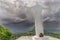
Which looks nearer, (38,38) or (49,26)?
(38,38)

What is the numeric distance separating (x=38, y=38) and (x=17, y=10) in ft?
2.43

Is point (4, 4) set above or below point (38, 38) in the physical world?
above

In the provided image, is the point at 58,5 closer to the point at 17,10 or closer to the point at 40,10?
the point at 40,10

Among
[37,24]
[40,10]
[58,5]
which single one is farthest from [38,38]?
[58,5]

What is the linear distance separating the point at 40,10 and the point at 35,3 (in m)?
0.17

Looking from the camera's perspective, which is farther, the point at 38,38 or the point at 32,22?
the point at 32,22

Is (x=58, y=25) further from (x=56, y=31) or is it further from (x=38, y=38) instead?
(x=38, y=38)

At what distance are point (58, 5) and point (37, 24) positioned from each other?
586 mm

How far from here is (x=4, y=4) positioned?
3.44 m

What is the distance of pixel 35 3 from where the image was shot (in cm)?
330

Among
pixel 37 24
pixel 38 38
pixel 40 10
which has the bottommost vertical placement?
pixel 38 38

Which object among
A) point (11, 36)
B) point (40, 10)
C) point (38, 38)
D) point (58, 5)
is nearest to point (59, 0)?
point (58, 5)

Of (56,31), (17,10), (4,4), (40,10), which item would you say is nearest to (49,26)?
(56,31)

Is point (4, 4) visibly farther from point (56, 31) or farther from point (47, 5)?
point (56, 31)
